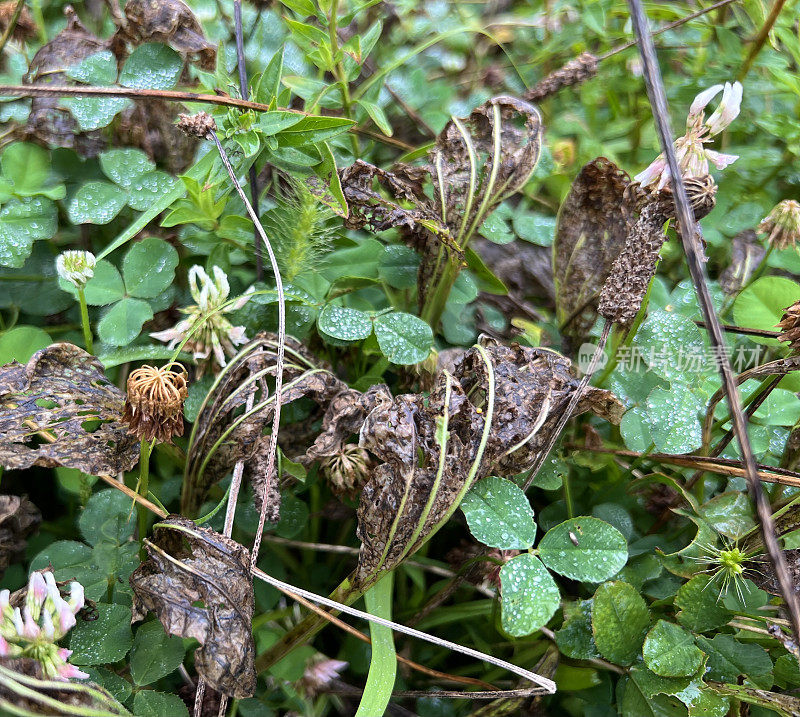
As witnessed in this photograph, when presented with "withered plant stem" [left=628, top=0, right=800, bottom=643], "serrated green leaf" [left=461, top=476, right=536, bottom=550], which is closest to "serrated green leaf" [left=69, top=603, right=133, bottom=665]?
"serrated green leaf" [left=461, top=476, right=536, bottom=550]

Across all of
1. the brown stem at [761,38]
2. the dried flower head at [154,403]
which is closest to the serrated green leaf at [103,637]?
the dried flower head at [154,403]

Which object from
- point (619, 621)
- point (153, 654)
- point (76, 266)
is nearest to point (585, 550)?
point (619, 621)

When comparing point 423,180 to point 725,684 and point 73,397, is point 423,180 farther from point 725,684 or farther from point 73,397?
point 725,684

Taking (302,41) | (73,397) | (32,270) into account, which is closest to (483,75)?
(302,41)

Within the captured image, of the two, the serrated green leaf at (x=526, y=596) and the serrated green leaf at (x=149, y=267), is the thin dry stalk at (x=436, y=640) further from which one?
the serrated green leaf at (x=149, y=267)

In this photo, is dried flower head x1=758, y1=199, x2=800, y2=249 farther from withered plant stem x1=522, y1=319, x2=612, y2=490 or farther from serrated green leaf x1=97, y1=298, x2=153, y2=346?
serrated green leaf x1=97, y1=298, x2=153, y2=346
